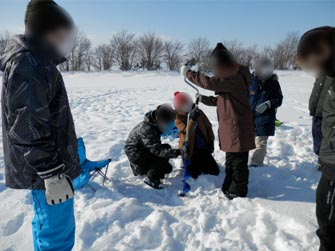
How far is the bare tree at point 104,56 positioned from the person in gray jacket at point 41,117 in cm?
3780

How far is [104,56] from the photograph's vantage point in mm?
38312

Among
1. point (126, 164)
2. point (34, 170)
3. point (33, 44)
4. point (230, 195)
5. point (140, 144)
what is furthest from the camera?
point (126, 164)

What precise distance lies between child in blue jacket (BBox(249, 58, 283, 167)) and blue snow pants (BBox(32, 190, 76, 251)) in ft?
9.02

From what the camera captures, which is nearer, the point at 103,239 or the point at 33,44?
the point at 33,44

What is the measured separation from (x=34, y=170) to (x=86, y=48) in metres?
39.3

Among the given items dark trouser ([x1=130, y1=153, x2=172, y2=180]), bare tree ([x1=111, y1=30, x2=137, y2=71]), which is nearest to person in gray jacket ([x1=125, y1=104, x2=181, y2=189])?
dark trouser ([x1=130, y1=153, x2=172, y2=180])

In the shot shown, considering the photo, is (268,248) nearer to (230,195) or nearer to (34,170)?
(230,195)

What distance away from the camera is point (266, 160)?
13.4 feet

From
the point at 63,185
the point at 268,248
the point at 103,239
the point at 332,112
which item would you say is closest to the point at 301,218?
the point at 268,248

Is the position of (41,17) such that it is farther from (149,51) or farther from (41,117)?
(149,51)

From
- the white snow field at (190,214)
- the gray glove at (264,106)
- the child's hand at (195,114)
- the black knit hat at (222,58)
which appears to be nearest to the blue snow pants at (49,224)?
the white snow field at (190,214)

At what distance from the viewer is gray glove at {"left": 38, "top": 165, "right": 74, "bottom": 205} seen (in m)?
1.53

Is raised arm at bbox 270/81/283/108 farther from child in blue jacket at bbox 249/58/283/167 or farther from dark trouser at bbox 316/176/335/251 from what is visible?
dark trouser at bbox 316/176/335/251

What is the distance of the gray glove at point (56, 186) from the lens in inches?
60.3
